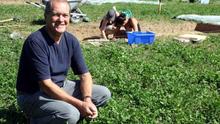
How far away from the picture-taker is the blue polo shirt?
4.63m

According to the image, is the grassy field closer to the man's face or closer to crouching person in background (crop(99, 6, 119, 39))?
crouching person in background (crop(99, 6, 119, 39))

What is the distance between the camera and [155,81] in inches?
272

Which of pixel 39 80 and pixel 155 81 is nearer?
pixel 39 80

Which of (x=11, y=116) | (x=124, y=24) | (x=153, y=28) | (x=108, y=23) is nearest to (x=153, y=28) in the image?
(x=153, y=28)

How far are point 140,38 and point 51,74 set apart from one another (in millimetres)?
5329

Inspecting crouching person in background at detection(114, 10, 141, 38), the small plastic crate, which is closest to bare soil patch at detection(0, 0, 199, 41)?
crouching person in background at detection(114, 10, 141, 38)

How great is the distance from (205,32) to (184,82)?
17.7 feet

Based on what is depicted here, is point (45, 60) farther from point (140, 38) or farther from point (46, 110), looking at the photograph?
point (140, 38)

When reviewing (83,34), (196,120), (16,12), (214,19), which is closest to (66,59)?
(196,120)

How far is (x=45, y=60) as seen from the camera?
4648 mm

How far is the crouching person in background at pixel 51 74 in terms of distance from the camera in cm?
463

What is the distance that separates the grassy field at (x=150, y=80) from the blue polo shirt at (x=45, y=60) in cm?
64

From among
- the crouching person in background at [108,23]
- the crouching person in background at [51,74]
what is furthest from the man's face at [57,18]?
the crouching person in background at [108,23]

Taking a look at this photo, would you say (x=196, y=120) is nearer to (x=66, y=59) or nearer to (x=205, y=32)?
(x=66, y=59)
